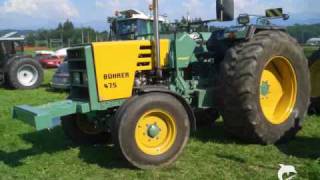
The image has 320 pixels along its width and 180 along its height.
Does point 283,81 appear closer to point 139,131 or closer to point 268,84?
point 268,84

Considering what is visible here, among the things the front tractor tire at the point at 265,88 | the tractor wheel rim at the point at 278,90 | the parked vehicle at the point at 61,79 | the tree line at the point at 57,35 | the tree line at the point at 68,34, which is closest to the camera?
the front tractor tire at the point at 265,88

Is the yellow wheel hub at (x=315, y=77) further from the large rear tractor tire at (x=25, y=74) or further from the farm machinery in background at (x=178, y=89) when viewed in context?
the large rear tractor tire at (x=25, y=74)

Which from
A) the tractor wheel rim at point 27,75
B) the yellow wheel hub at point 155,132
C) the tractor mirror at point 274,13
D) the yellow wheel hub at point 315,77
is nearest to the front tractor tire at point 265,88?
the tractor mirror at point 274,13

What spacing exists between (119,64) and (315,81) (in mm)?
4619

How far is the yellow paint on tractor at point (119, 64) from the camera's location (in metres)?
6.04

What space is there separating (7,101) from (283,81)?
8.19m

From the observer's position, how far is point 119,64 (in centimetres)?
616

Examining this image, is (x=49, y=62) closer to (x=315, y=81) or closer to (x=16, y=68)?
(x=16, y=68)

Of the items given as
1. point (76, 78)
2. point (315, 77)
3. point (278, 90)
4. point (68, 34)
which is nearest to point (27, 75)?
point (315, 77)

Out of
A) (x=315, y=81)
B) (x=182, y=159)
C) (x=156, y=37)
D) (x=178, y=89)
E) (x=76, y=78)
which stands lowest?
(x=182, y=159)

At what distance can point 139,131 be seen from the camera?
588 cm

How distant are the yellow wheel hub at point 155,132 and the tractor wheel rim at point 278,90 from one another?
62.9 inches

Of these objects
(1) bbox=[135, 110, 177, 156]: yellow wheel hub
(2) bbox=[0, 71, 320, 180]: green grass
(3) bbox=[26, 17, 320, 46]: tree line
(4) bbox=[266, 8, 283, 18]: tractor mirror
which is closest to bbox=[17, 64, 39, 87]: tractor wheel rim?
(2) bbox=[0, 71, 320, 180]: green grass

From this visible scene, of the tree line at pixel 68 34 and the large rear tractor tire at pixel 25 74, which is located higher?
the tree line at pixel 68 34
